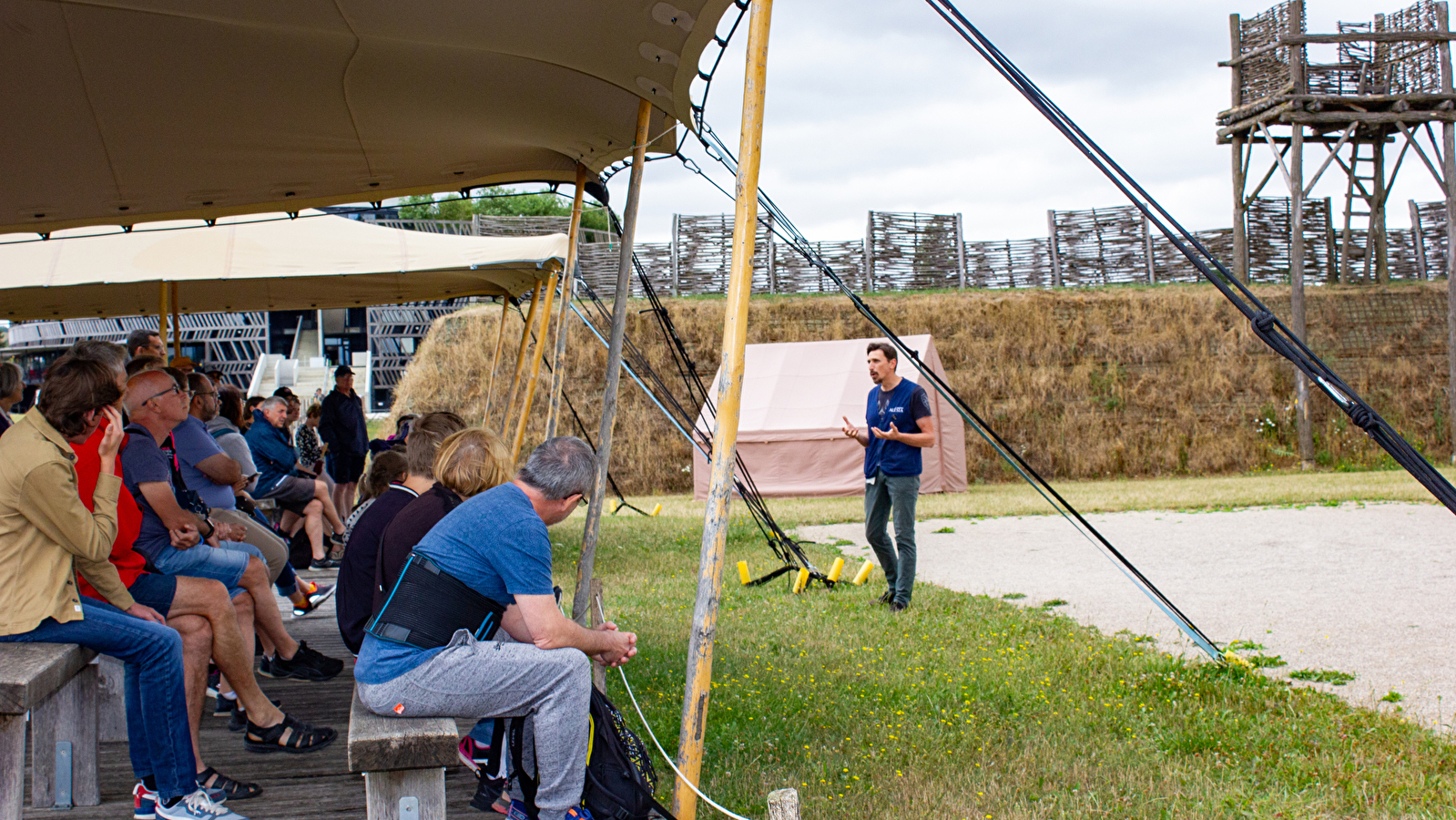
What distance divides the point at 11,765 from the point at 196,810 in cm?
53

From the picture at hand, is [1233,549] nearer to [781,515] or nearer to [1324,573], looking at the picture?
[1324,573]

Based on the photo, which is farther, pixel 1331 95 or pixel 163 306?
pixel 1331 95

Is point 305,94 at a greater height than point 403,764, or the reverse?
point 305,94

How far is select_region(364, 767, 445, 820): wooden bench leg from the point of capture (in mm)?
A: 2691

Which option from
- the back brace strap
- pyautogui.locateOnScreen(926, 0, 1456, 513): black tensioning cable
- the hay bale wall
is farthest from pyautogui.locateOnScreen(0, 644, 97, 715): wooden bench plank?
the hay bale wall

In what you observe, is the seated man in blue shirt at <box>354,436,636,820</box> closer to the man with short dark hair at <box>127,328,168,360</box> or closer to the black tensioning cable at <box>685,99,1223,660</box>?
the black tensioning cable at <box>685,99,1223,660</box>

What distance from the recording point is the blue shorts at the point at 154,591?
359 cm

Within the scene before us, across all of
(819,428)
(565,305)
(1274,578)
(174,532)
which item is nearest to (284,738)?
(174,532)

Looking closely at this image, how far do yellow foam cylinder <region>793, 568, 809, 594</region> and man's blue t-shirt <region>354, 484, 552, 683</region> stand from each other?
499 centimetres

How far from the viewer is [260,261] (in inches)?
371

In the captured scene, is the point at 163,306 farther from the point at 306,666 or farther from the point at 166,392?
the point at 306,666

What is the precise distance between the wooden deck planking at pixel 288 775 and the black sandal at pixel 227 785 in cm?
2

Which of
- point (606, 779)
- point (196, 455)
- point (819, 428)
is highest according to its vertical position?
point (196, 455)

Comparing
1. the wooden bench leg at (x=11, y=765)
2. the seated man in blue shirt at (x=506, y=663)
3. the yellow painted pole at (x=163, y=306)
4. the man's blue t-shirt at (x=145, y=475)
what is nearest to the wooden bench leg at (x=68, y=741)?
the wooden bench leg at (x=11, y=765)
